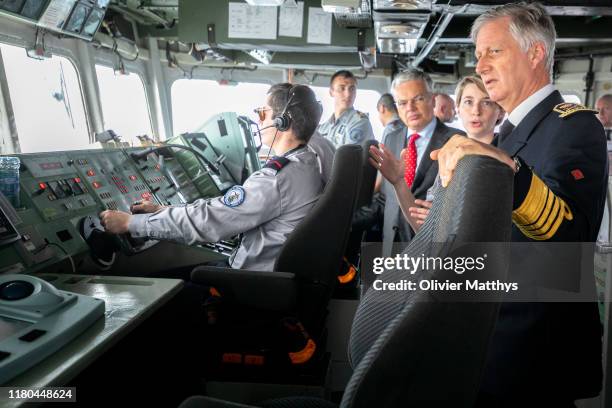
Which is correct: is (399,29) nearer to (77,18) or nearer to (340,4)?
(340,4)

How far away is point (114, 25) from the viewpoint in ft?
12.7

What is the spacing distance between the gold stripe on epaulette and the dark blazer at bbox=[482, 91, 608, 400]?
0.03 meters

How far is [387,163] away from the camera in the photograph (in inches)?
67.1

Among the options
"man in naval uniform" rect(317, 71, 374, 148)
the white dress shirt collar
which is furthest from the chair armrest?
"man in naval uniform" rect(317, 71, 374, 148)

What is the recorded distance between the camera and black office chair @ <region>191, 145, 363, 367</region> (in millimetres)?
1698

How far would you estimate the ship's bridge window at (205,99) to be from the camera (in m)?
5.02

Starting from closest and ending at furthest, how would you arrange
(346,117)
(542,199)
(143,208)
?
(542,199), (143,208), (346,117)

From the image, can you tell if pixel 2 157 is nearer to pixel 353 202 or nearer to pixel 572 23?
pixel 353 202

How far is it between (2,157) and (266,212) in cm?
101

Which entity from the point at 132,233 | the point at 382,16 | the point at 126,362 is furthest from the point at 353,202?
the point at 382,16

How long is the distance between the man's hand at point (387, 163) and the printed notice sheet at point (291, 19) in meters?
1.82

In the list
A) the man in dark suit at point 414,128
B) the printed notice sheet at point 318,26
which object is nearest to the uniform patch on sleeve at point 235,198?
the man in dark suit at point 414,128

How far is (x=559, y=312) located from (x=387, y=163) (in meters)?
0.85
